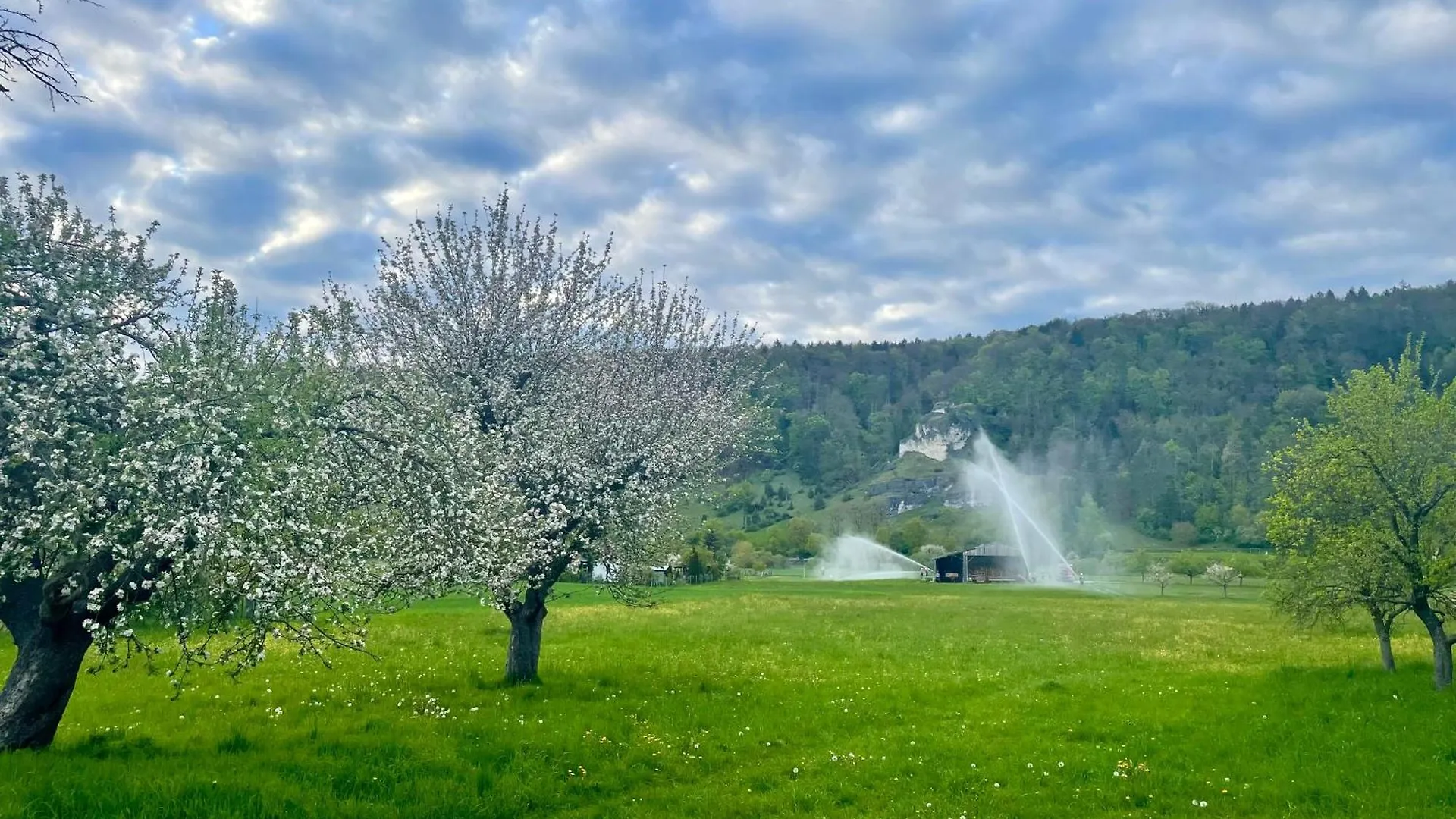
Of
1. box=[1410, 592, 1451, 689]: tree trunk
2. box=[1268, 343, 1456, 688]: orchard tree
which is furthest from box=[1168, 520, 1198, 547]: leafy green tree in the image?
box=[1410, 592, 1451, 689]: tree trunk

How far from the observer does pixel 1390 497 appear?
77.8 feet

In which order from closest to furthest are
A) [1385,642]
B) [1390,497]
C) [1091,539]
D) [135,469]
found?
[135,469]
[1390,497]
[1385,642]
[1091,539]

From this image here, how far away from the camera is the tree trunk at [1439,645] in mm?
22484

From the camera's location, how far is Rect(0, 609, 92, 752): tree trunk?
47.1 ft

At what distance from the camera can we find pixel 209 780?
12.8 m

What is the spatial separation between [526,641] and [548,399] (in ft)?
22.8

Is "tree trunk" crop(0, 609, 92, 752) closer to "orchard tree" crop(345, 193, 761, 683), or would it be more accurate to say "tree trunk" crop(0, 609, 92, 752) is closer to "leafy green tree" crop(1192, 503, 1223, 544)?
"orchard tree" crop(345, 193, 761, 683)

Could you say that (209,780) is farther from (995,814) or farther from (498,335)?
(498,335)

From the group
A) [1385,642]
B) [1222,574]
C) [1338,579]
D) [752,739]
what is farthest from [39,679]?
[1222,574]

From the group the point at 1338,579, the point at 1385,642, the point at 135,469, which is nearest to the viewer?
the point at 135,469

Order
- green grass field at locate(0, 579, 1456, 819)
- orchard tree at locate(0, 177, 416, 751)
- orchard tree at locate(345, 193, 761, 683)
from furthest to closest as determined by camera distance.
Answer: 1. orchard tree at locate(345, 193, 761, 683)
2. green grass field at locate(0, 579, 1456, 819)
3. orchard tree at locate(0, 177, 416, 751)

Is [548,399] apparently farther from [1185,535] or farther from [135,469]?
[1185,535]

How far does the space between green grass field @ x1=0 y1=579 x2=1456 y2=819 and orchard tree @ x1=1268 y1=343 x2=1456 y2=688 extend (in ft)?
9.20

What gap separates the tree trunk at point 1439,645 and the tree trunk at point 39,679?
31.1m
